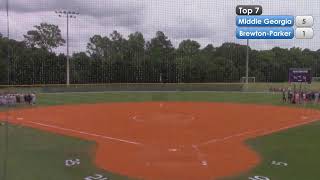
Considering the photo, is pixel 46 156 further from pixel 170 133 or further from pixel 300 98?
pixel 300 98

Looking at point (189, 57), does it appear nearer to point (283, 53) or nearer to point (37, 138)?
point (283, 53)

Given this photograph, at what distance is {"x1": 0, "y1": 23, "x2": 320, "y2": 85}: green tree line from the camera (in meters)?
60.5

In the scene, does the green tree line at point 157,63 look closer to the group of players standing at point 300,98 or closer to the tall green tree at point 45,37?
the tall green tree at point 45,37

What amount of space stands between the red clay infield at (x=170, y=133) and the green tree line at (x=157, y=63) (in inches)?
1195

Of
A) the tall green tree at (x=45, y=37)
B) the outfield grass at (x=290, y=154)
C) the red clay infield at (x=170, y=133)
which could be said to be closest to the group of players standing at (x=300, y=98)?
the red clay infield at (x=170, y=133)

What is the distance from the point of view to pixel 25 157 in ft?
45.6

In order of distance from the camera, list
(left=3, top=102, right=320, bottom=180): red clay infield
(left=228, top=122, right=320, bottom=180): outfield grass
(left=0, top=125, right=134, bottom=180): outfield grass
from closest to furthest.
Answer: (left=0, top=125, right=134, bottom=180): outfield grass
(left=228, top=122, right=320, bottom=180): outfield grass
(left=3, top=102, right=320, bottom=180): red clay infield

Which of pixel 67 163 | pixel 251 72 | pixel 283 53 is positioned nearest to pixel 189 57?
pixel 251 72

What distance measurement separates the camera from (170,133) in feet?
63.1

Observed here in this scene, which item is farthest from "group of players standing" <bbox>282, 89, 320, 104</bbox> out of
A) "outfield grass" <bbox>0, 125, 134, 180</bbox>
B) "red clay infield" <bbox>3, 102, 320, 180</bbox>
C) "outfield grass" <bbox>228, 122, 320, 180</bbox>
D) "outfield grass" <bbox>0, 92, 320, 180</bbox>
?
"outfield grass" <bbox>0, 125, 134, 180</bbox>

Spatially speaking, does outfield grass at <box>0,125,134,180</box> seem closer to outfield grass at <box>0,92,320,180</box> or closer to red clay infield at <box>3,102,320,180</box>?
outfield grass at <box>0,92,320,180</box>

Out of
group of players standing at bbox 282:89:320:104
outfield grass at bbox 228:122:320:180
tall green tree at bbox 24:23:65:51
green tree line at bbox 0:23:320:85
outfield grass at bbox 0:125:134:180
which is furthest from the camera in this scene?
tall green tree at bbox 24:23:65:51

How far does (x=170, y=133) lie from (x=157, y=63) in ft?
152

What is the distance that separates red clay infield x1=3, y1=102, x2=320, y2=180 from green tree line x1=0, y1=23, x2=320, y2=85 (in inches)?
1195
